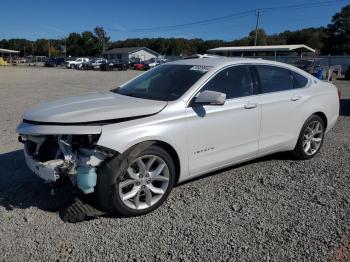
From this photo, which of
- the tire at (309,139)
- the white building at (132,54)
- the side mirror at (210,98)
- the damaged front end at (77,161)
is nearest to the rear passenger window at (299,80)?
the tire at (309,139)

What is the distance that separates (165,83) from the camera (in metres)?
4.57

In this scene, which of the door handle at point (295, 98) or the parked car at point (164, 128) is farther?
Result: the door handle at point (295, 98)

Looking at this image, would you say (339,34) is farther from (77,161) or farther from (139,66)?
(77,161)

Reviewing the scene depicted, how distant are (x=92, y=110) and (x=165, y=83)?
1201 mm

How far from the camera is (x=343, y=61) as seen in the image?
41250 millimetres

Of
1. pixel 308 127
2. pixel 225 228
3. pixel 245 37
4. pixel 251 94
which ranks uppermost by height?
pixel 245 37

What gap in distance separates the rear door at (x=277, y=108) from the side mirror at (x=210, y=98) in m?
0.98

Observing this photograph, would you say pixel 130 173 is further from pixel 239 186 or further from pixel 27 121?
pixel 239 186

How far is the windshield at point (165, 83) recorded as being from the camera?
14.0 ft

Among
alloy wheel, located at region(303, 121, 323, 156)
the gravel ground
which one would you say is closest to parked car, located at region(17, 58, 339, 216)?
alloy wheel, located at region(303, 121, 323, 156)

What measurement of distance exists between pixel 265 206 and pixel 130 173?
1.57m

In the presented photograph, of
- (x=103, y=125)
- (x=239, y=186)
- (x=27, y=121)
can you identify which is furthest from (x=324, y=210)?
(x=27, y=121)

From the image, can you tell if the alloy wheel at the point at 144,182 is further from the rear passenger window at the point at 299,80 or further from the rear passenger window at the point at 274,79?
the rear passenger window at the point at 299,80

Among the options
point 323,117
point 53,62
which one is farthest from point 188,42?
point 323,117
